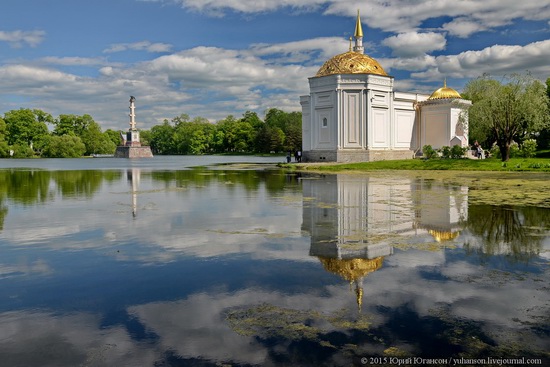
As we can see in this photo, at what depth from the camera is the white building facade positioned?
49.2 metres

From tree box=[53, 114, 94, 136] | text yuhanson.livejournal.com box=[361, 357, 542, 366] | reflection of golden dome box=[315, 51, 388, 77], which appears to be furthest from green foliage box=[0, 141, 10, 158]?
text yuhanson.livejournal.com box=[361, 357, 542, 366]

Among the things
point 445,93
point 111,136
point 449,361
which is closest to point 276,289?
point 449,361

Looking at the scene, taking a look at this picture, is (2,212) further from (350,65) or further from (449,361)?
(350,65)

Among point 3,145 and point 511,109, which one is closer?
point 511,109

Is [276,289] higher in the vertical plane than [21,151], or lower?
lower

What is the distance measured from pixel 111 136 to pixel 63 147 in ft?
158

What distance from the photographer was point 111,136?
161m

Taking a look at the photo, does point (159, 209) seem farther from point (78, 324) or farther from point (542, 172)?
point (542, 172)

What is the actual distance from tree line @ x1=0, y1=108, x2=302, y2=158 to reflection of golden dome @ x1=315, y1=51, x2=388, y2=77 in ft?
191

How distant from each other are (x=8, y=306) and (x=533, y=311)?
20.4 feet

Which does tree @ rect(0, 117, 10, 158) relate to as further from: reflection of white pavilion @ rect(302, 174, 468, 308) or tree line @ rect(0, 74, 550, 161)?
reflection of white pavilion @ rect(302, 174, 468, 308)

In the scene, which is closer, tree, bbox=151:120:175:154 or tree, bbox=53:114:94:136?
tree, bbox=53:114:94:136

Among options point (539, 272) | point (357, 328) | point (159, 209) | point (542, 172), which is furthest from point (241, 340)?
point (542, 172)

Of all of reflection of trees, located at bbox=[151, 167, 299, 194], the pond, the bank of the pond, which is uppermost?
the bank of the pond
